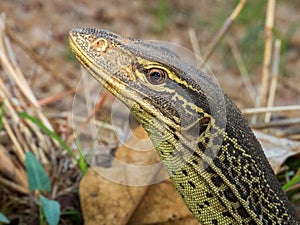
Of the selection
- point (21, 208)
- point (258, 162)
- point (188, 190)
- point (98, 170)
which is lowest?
point (21, 208)

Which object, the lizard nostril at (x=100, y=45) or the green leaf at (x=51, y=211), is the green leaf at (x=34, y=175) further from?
the lizard nostril at (x=100, y=45)

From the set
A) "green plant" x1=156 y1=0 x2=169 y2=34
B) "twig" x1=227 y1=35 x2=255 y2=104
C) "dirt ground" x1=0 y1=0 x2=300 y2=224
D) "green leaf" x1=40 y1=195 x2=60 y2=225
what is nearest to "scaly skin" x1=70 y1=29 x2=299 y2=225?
"green leaf" x1=40 y1=195 x2=60 y2=225

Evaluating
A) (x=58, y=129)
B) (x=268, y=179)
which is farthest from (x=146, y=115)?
(x=58, y=129)

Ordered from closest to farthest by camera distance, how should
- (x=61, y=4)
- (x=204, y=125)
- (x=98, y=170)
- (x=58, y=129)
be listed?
(x=204, y=125), (x=98, y=170), (x=58, y=129), (x=61, y=4)

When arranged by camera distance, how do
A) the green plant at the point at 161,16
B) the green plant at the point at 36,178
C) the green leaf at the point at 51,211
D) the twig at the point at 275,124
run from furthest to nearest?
the green plant at the point at 161,16 → the twig at the point at 275,124 → the green plant at the point at 36,178 → the green leaf at the point at 51,211

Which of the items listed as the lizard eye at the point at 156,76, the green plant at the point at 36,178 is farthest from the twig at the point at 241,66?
the lizard eye at the point at 156,76

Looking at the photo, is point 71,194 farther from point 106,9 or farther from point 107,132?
point 106,9

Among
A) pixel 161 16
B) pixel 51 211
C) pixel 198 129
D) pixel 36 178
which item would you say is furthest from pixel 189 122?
pixel 161 16
